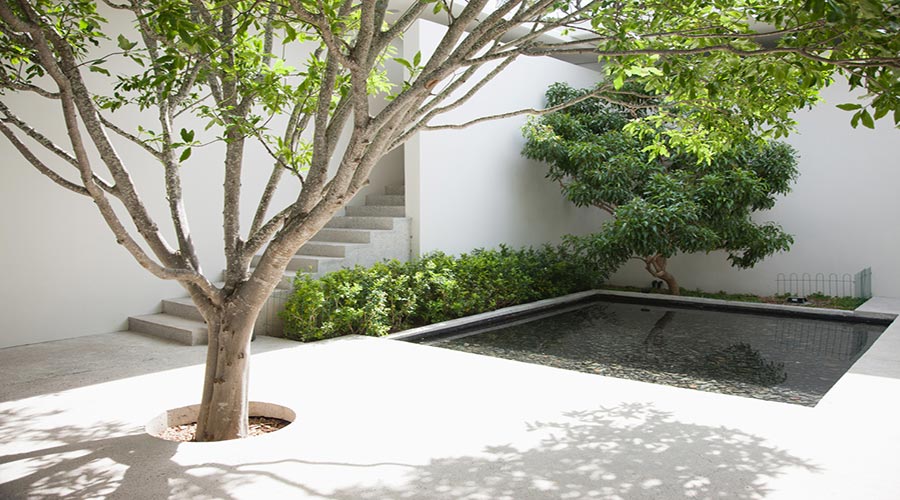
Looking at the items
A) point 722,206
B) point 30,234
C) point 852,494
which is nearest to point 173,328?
point 30,234

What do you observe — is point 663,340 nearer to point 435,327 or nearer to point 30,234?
point 435,327

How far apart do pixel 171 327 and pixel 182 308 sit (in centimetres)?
61

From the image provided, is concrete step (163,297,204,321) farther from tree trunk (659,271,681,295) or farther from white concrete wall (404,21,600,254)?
tree trunk (659,271,681,295)

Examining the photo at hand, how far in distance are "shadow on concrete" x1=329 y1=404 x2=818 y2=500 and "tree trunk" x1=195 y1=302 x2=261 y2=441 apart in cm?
107

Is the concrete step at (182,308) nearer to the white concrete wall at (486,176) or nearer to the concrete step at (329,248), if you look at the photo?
the concrete step at (329,248)

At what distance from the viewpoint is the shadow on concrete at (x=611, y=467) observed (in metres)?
3.09

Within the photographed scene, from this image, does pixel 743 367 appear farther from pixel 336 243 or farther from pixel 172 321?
pixel 172 321

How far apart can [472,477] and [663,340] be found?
4543mm

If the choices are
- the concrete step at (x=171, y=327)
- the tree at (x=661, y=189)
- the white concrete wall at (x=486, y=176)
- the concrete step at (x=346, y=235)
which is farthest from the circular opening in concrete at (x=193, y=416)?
the tree at (x=661, y=189)

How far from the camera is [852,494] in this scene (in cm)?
306

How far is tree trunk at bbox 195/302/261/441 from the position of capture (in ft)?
12.6

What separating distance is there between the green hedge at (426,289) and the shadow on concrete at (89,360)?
438mm

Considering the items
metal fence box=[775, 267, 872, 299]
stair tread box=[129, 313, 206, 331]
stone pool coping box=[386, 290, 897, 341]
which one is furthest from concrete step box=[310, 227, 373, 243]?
metal fence box=[775, 267, 872, 299]

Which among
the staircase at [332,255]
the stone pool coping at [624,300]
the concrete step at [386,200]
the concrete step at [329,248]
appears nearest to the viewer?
the staircase at [332,255]
